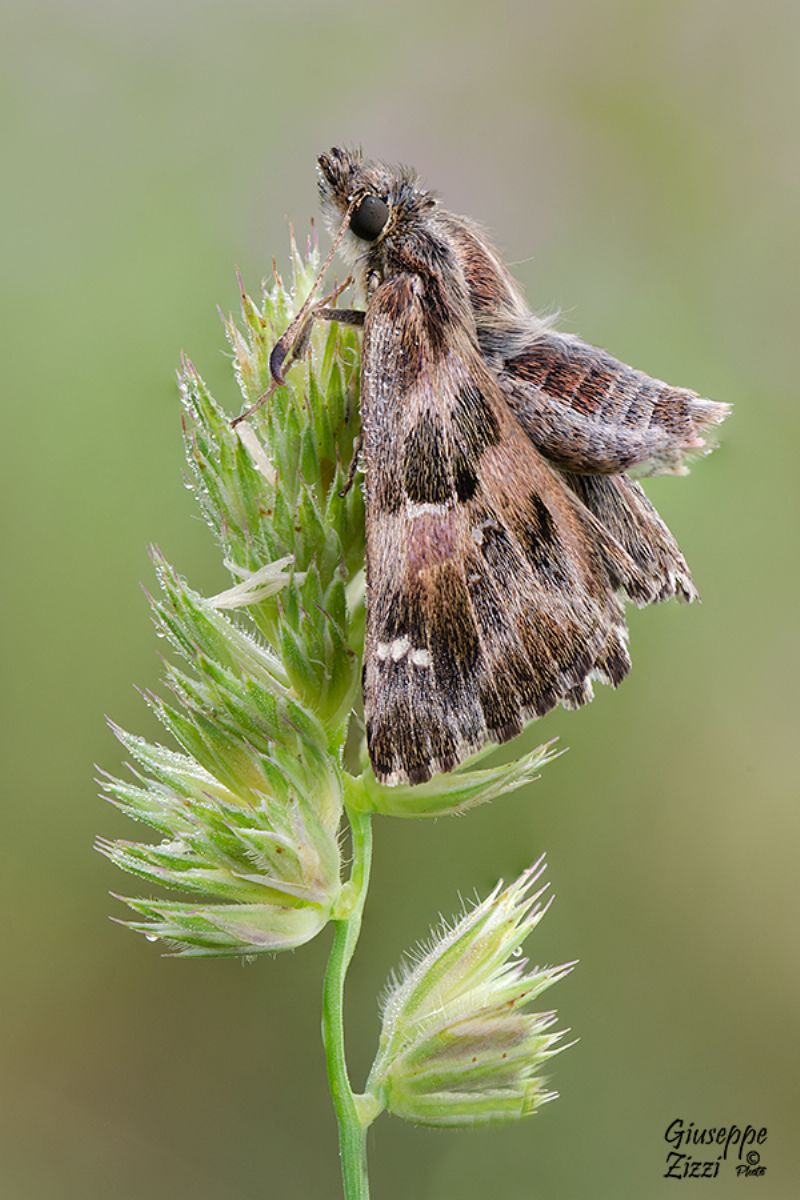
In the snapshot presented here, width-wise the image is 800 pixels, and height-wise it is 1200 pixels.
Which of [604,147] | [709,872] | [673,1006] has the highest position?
[604,147]

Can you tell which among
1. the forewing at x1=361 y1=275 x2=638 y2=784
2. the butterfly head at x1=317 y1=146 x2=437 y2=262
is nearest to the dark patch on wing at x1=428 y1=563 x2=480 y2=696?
the forewing at x1=361 y1=275 x2=638 y2=784

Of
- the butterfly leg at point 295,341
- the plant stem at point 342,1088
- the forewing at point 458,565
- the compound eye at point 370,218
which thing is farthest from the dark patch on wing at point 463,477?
the plant stem at point 342,1088

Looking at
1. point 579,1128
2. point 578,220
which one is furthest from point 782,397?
point 579,1128

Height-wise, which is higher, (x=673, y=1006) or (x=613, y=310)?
(x=613, y=310)

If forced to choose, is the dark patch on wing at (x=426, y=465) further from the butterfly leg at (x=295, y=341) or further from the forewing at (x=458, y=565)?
the butterfly leg at (x=295, y=341)

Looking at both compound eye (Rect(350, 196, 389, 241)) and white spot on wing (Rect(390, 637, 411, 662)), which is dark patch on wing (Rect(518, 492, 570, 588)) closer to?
white spot on wing (Rect(390, 637, 411, 662))

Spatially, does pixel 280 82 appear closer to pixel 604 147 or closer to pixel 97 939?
pixel 604 147

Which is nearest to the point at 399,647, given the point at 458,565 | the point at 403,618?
the point at 403,618
